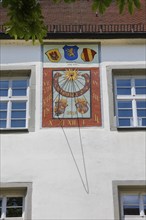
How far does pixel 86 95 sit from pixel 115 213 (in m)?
2.49

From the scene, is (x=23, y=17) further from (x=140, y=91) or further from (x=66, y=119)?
(x=140, y=91)

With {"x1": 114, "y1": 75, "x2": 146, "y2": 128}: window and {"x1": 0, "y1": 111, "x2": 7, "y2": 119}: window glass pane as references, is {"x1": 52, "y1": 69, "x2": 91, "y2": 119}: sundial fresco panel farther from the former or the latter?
{"x1": 0, "y1": 111, "x2": 7, "y2": 119}: window glass pane

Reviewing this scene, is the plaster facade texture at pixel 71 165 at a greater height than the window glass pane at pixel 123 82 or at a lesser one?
lesser

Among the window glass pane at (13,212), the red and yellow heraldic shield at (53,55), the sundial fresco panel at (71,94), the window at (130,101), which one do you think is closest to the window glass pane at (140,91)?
the window at (130,101)

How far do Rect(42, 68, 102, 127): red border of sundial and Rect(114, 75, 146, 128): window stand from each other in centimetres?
43

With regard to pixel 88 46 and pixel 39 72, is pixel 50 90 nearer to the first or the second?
pixel 39 72

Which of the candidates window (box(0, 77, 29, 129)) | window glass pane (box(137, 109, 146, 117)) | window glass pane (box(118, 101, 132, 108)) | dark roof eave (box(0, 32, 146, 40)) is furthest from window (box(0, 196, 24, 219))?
dark roof eave (box(0, 32, 146, 40))

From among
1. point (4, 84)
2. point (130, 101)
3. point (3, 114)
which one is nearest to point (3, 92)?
point (4, 84)

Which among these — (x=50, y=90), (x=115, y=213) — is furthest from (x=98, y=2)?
(x=50, y=90)

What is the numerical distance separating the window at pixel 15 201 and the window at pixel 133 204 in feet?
5.56

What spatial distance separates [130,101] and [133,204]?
2.14 m

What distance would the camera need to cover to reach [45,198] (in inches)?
391

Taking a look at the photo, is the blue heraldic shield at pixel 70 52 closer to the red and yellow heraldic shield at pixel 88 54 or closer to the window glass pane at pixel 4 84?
the red and yellow heraldic shield at pixel 88 54

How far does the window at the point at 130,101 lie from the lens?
11101 millimetres
